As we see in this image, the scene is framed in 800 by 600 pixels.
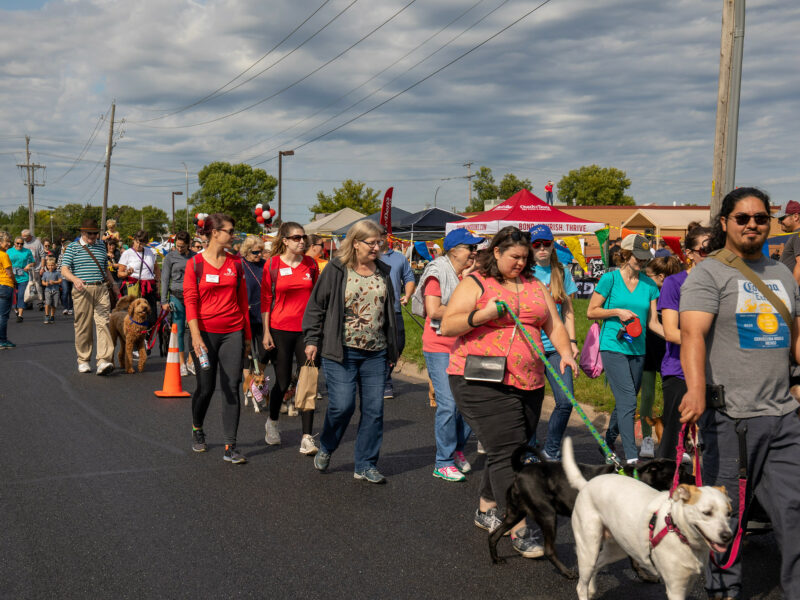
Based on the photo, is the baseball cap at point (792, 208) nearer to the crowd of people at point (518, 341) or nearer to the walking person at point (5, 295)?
the crowd of people at point (518, 341)

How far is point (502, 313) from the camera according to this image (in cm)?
432

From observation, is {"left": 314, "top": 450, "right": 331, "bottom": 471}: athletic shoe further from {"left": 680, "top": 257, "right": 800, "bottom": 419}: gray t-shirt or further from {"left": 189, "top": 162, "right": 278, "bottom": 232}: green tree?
{"left": 189, "top": 162, "right": 278, "bottom": 232}: green tree

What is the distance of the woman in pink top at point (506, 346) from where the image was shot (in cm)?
442

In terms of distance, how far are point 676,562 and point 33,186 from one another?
264ft

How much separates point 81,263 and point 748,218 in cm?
1025

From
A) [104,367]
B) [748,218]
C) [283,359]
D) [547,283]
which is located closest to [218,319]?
[283,359]

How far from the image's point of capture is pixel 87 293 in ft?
37.7

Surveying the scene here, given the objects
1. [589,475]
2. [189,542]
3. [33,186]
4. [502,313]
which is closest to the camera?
[589,475]

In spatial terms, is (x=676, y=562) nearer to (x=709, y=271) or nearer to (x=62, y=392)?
(x=709, y=271)

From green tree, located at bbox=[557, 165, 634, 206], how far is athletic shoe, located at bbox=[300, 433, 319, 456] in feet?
256

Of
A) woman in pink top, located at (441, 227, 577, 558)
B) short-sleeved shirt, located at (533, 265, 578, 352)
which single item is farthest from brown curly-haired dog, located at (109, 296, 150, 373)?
woman in pink top, located at (441, 227, 577, 558)

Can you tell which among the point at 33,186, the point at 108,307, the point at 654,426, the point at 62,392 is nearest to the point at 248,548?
the point at 654,426

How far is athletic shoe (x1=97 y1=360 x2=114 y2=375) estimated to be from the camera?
11125 millimetres

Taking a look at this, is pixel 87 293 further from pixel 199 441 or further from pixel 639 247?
pixel 639 247
